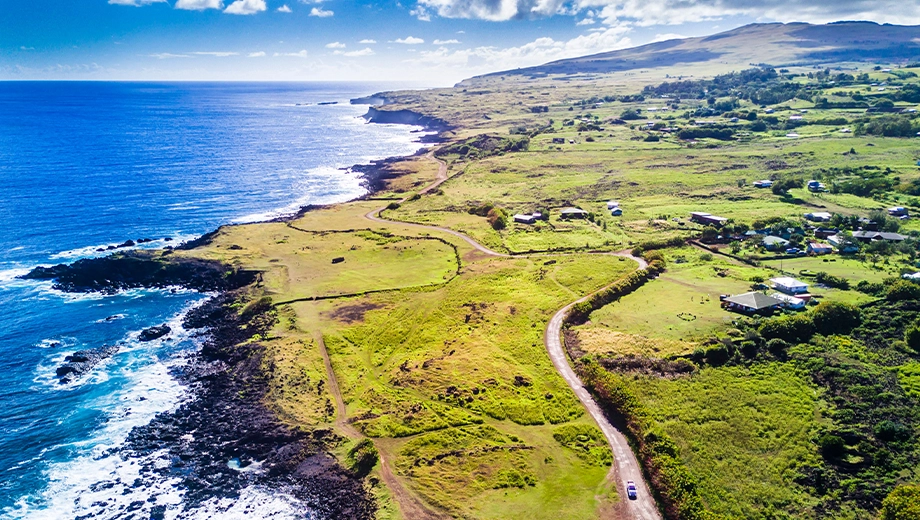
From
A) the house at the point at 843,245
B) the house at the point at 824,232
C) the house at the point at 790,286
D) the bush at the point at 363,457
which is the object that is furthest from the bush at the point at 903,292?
the bush at the point at 363,457

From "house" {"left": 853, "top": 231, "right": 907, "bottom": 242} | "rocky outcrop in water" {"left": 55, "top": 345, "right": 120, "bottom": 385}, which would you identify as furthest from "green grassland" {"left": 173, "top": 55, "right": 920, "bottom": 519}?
"rocky outcrop in water" {"left": 55, "top": 345, "right": 120, "bottom": 385}

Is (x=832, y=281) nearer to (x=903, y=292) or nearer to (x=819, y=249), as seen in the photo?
(x=903, y=292)

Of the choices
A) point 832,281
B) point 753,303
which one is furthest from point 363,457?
point 832,281

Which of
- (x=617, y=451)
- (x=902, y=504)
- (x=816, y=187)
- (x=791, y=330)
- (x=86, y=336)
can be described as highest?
(x=816, y=187)

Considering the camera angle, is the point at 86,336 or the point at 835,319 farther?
the point at 86,336

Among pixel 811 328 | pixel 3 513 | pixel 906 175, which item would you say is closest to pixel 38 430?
pixel 3 513

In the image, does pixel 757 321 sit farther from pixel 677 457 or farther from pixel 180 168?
pixel 180 168

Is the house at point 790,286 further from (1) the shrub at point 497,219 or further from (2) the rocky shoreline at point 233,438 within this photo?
(2) the rocky shoreline at point 233,438
